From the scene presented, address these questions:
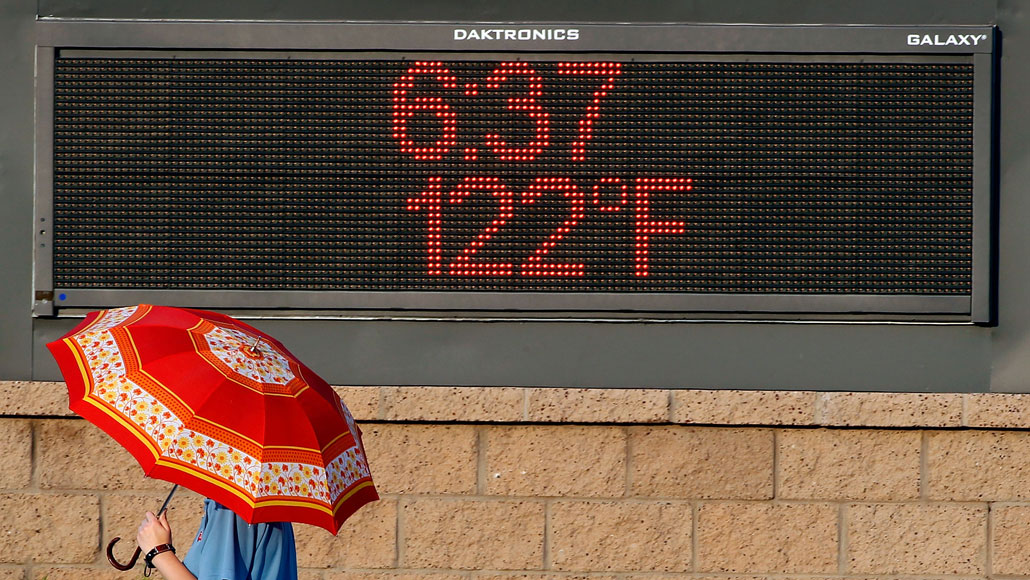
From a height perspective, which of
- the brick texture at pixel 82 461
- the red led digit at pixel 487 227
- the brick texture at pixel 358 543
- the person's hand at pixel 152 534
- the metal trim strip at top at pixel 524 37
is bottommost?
the brick texture at pixel 358 543

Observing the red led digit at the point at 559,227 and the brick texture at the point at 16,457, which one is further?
the brick texture at the point at 16,457

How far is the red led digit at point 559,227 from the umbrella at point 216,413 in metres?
2.35

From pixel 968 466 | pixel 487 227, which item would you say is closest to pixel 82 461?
pixel 487 227

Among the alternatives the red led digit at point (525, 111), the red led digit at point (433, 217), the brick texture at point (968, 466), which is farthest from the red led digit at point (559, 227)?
the brick texture at point (968, 466)

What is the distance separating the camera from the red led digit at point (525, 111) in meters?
5.40

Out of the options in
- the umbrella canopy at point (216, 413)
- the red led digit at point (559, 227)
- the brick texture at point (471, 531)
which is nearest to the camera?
the umbrella canopy at point (216, 413)

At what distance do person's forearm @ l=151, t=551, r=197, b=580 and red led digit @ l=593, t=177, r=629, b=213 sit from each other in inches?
116

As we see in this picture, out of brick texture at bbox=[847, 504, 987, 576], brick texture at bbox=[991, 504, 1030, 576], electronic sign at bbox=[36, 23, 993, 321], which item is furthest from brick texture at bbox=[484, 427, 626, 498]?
brick texture at bbox=[991, 504, 1030, 576]

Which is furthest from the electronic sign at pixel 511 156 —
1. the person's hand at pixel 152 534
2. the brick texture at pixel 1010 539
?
the person's hand at pixel 152 534

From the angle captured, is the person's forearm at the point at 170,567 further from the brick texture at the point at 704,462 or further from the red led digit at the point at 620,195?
the red led digit at the point at 620,195

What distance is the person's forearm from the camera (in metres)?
3.08

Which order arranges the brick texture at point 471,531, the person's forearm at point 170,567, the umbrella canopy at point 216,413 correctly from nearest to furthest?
the umbrella canopy at point 216,413, the person's forearm at point 170,567, the brick texture at point 471,531

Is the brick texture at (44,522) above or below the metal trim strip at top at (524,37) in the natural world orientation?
below

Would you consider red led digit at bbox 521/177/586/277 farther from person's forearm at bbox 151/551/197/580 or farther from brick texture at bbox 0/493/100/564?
person's forearm at bbox 151/551/197/580
